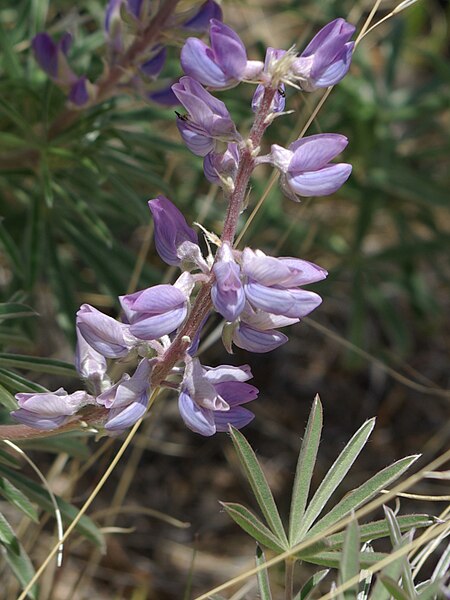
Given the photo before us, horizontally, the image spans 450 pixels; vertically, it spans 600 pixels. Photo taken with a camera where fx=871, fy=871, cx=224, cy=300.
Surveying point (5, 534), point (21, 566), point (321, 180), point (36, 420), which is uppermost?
point (321, 180)

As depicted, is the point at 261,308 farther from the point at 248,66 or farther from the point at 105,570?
the point at 105,570

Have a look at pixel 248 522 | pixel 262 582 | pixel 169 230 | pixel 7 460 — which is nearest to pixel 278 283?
pixel 169 230

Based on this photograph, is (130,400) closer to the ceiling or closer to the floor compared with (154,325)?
closer to the floor

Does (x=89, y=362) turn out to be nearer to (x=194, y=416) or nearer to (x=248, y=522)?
(x=194, y=416)

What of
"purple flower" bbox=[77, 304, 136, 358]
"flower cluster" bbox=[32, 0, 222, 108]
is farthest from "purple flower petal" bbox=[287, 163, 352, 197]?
"flower cluster" bbox=[32, 0, 222, 108]

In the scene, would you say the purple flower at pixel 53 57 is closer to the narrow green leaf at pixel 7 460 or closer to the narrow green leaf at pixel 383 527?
the narrow green leaf at pixel 7 460

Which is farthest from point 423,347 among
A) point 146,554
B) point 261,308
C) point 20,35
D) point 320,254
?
point 261,308
